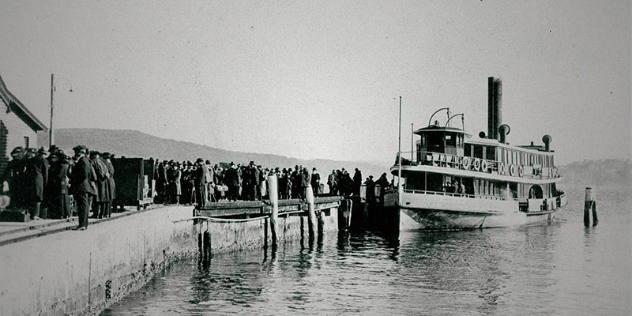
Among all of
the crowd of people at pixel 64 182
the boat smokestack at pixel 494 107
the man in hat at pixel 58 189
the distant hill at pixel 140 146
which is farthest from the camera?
the distant hill at pixel 140 146

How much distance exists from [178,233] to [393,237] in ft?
47.1

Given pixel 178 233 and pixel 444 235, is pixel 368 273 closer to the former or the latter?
pixel 178 233

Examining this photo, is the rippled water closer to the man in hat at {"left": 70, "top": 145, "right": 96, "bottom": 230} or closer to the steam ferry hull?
the steam ferry hull

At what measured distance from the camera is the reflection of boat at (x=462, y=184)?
32781 millimetres

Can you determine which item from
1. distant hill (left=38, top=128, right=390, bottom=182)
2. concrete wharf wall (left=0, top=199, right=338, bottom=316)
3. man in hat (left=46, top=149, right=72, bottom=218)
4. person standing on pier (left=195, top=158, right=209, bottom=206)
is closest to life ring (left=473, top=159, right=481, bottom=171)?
concrete wharf wall (left=0, top=199, right=338, bottom=316)

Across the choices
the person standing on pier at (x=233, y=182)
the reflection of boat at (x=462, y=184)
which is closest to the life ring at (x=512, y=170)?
the reflection of boat at (x=462, y=184)

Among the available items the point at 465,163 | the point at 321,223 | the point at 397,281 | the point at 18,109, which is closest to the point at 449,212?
the point at 465,163

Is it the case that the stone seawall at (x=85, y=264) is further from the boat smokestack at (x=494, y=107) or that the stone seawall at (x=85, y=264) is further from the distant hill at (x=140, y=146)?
the distant hill at (x=140, y=146)

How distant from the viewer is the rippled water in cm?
1572

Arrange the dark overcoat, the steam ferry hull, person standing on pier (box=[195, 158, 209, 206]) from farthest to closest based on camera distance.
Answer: the steam ferry hull < person standing on pier (box=[195, 158, 209, 206]) < the dark overcoat

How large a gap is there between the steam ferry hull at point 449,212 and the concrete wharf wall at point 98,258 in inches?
415

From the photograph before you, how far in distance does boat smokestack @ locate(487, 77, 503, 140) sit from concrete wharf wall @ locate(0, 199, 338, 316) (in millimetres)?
25944

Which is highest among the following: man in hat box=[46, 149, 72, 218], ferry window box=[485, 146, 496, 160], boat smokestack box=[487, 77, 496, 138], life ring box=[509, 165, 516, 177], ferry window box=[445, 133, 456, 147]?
boat smokestack box=[487, 77, 496, 138]

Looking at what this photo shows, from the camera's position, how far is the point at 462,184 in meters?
35.1
